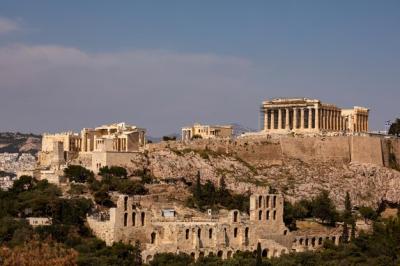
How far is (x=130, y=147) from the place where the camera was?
83.8 m

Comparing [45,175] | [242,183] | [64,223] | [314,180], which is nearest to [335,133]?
[314,180]

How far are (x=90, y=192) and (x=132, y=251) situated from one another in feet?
47.6

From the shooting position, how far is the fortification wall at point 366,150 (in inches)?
3536

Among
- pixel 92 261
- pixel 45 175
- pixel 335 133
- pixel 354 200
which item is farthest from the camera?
pixel 335 133

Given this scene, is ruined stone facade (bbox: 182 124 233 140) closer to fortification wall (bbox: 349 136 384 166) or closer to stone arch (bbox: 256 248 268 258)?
fortification wall (bbox: 349 136 384 166)

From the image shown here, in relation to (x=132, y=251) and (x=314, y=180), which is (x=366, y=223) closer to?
(x=314, y=180)

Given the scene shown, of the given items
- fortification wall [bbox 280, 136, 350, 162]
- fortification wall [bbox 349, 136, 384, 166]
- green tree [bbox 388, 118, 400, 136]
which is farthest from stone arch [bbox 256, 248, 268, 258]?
green tree [bbox 388, 118, 400, 136]

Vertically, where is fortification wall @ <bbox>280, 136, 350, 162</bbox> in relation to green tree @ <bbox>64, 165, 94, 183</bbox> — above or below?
above

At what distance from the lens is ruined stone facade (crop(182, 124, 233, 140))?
3856 inches

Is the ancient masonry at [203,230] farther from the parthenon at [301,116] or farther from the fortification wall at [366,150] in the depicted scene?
the parthenon at [301,116]

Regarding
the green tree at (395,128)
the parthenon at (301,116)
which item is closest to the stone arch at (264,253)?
the parthenon at (301,116)

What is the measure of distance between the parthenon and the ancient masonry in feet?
90.7

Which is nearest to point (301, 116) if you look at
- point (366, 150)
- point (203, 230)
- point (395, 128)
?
point (366, 150)

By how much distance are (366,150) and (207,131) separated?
57.2 feet
